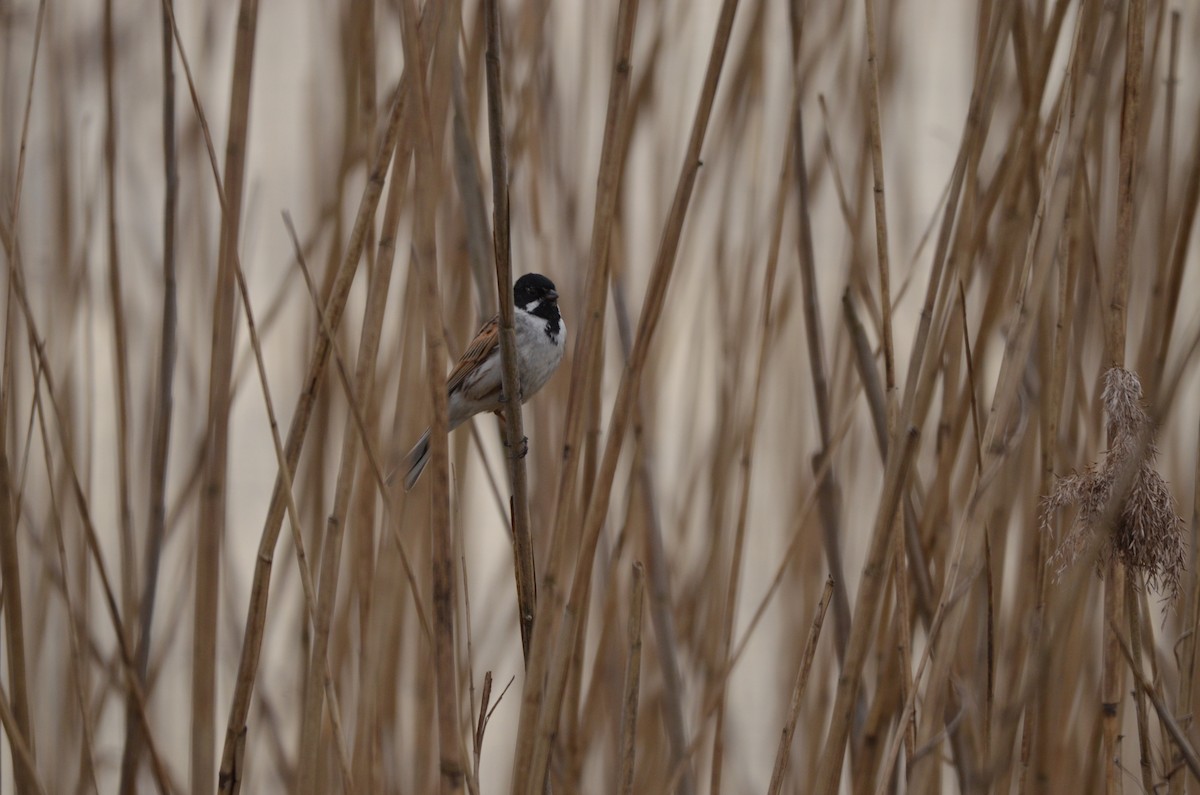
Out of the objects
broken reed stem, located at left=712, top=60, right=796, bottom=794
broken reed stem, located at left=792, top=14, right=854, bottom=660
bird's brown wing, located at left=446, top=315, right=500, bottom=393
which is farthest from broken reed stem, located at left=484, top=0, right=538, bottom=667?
bird's brown wing, located at left=446, top=315, right=500, bottom=393

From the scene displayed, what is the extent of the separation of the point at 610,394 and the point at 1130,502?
1.00 m

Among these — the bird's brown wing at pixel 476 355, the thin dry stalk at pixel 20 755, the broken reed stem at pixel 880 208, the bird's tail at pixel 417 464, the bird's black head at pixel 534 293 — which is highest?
the broken reed stem at pixel 880 208

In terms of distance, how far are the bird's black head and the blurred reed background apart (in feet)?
1.07

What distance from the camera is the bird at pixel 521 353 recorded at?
204cm

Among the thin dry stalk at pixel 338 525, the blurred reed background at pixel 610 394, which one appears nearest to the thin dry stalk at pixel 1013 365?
the blurred reed background at pixel 610 394

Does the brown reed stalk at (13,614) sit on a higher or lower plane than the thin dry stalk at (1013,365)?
lower

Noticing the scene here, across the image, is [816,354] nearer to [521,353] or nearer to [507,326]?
[507,326]

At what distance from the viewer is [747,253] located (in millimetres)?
1669

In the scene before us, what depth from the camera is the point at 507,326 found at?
999 mm

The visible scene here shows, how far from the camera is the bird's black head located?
2.14 m

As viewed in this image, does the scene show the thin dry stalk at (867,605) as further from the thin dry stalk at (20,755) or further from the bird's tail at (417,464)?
the bird's tail at (417,464)

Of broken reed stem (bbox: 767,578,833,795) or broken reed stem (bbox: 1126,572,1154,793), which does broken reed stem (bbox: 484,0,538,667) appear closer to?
broken reed stem (bbox: 767,578,833,795)

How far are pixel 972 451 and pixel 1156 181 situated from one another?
506 mm

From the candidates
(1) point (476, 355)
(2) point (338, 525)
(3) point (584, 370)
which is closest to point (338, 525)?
(2) point (338, 525)
